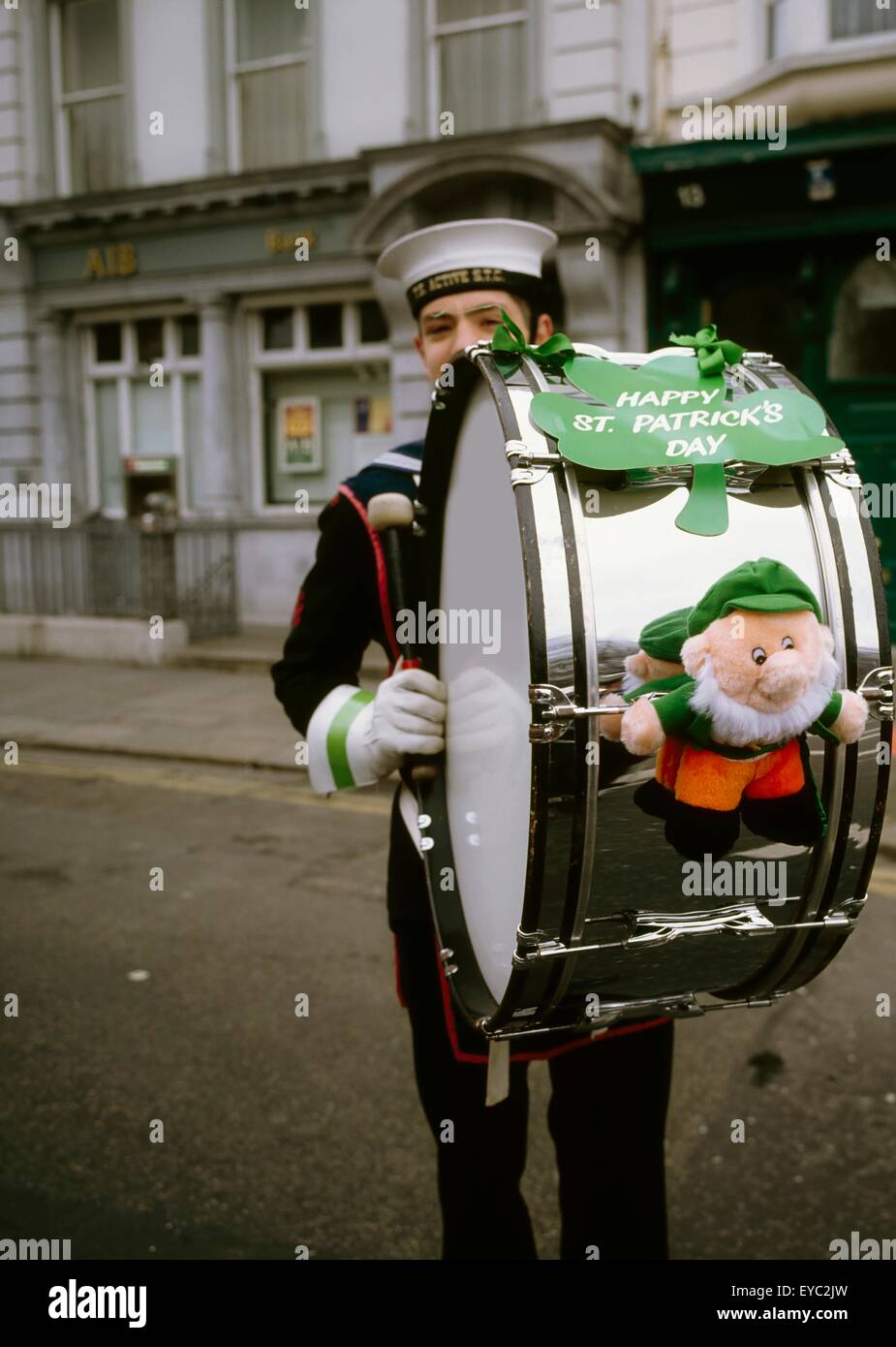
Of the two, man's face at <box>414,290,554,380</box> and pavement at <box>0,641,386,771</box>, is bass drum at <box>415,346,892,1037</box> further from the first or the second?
pavement at <box>0,641,386,771</box>

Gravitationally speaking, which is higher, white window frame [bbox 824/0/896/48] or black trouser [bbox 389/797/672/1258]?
white window frame [bbox 824/0/896/48]

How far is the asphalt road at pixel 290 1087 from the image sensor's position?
2.77 meters

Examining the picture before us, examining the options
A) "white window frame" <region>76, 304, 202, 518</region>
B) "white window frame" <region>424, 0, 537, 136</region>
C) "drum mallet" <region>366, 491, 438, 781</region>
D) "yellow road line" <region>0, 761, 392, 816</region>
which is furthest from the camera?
"white window frame" <region>76, 304, 202, 518</region>

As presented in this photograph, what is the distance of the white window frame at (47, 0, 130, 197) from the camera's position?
41.3 ft

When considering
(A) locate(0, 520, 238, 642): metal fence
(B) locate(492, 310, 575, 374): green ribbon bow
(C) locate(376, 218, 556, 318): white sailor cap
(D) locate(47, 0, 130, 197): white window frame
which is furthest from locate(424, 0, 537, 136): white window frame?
(B) locate(492, 310, 575, 374): green ribbon bow

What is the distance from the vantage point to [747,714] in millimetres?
1265

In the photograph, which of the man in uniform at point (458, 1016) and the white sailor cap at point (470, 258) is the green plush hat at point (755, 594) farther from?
the white sailor cap at point (470, 258)

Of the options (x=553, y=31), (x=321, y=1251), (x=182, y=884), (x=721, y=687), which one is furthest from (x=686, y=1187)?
(x=553, y=31)

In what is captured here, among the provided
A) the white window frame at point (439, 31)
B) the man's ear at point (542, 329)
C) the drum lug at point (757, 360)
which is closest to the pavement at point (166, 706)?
the white window frame at point (439, 31)

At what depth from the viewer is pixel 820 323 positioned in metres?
9.70

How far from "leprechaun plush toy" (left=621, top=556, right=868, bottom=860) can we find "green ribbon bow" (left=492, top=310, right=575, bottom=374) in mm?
377

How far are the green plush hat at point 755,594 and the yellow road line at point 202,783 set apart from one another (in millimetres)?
4988

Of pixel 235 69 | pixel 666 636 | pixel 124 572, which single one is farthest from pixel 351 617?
pixel 235 69

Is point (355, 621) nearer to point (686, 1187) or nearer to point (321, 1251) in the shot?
point (321, 1251)
